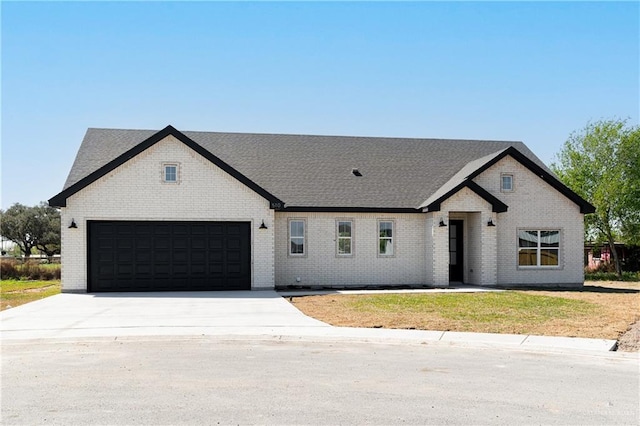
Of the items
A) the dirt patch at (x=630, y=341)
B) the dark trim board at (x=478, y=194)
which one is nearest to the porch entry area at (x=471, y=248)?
the dark trim board at (x=478, y=194)

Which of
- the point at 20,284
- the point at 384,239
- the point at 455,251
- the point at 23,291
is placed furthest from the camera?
the point at 20,284

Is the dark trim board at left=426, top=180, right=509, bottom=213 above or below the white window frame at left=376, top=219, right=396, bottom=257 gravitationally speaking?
above

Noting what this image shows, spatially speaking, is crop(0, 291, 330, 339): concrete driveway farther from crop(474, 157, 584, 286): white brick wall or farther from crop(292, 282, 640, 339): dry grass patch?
crop(474, 157, 584, 286): white brick wall

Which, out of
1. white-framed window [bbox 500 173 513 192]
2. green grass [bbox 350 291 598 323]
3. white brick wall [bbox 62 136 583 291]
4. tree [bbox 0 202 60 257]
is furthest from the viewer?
tree [bbox 0 202 60 257]

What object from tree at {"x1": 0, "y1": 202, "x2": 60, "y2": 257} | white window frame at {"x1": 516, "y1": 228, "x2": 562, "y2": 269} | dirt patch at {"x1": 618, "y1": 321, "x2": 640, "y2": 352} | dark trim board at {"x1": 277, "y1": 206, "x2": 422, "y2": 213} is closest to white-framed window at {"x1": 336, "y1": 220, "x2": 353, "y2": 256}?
dark trim board at {"x1": 277, "y1": 206, "x2": 422, "y2": 213}

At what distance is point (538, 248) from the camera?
25.9 metres

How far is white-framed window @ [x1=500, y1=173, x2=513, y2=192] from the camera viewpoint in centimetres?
2558

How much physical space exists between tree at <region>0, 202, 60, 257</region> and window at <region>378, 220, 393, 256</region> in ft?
151

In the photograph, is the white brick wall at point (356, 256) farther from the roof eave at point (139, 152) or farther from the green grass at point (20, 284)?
the green grass at point (20, 284)

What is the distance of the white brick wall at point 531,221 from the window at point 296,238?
7.26m

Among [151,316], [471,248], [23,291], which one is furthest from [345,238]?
[23,291]

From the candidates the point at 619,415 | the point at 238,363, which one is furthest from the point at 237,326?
the point at 619,415

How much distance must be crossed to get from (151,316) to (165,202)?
7.74 meters

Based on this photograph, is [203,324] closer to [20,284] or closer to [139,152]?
[139,152]
